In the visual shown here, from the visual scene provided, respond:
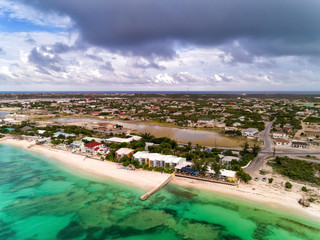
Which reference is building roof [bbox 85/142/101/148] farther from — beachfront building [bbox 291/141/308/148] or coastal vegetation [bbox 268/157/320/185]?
beachfront building [bbox 291/141/308/148]

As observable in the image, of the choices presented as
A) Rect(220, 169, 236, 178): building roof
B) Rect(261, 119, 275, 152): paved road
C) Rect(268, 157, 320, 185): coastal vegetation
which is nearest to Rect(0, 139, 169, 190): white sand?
Rect(220, 169, 236, 178): building roof

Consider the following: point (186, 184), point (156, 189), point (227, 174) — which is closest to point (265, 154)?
point (227, 174)

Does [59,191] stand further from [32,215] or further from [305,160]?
[305,160]

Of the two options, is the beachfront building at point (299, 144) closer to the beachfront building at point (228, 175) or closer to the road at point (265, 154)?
the road at point (265, 154)

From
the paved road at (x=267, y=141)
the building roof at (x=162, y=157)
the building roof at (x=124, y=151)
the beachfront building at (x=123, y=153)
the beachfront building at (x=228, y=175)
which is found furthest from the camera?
the paved road at (x=267, y=141)

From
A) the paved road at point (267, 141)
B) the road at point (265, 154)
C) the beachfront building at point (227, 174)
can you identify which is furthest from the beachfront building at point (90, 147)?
the paved road at point (267, 141)

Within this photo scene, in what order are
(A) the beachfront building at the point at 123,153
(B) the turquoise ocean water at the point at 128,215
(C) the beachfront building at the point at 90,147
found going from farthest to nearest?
(C) the beachfront building at the point at 90,147, (A) the beachfront building at the point at 123,153, (B) the turquoise ocean water at the point at 128,215

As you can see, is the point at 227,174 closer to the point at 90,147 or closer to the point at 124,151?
the point at 124,151
